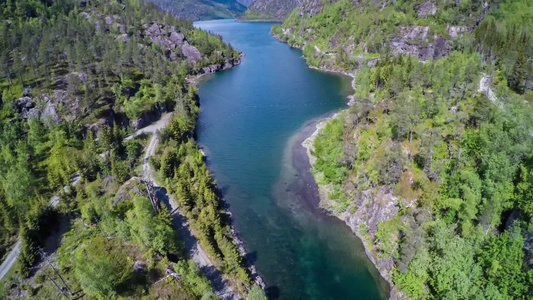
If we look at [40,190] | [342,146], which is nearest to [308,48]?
[342,146]

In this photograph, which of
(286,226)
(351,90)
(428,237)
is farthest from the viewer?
(351,90)

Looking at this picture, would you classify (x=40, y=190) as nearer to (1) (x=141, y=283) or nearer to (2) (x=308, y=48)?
(1) (x=141, y=283)

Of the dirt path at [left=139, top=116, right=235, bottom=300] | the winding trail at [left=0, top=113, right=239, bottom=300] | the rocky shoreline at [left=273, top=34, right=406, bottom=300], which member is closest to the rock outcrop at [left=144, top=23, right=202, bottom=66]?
the rocky shoreline at [left=273, top=34, right=406, bottom=300]

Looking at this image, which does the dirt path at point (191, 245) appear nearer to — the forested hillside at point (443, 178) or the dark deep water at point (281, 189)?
the dark deep water at point (281, 189)

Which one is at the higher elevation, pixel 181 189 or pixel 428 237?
pixel 428 237

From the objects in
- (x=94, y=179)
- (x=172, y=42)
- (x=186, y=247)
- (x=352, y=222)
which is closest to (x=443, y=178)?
(x=352, y=222)

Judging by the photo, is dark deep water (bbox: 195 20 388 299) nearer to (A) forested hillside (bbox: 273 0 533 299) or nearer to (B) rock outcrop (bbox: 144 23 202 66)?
(A) forested hillside (bbox: 273 0 533 299)
